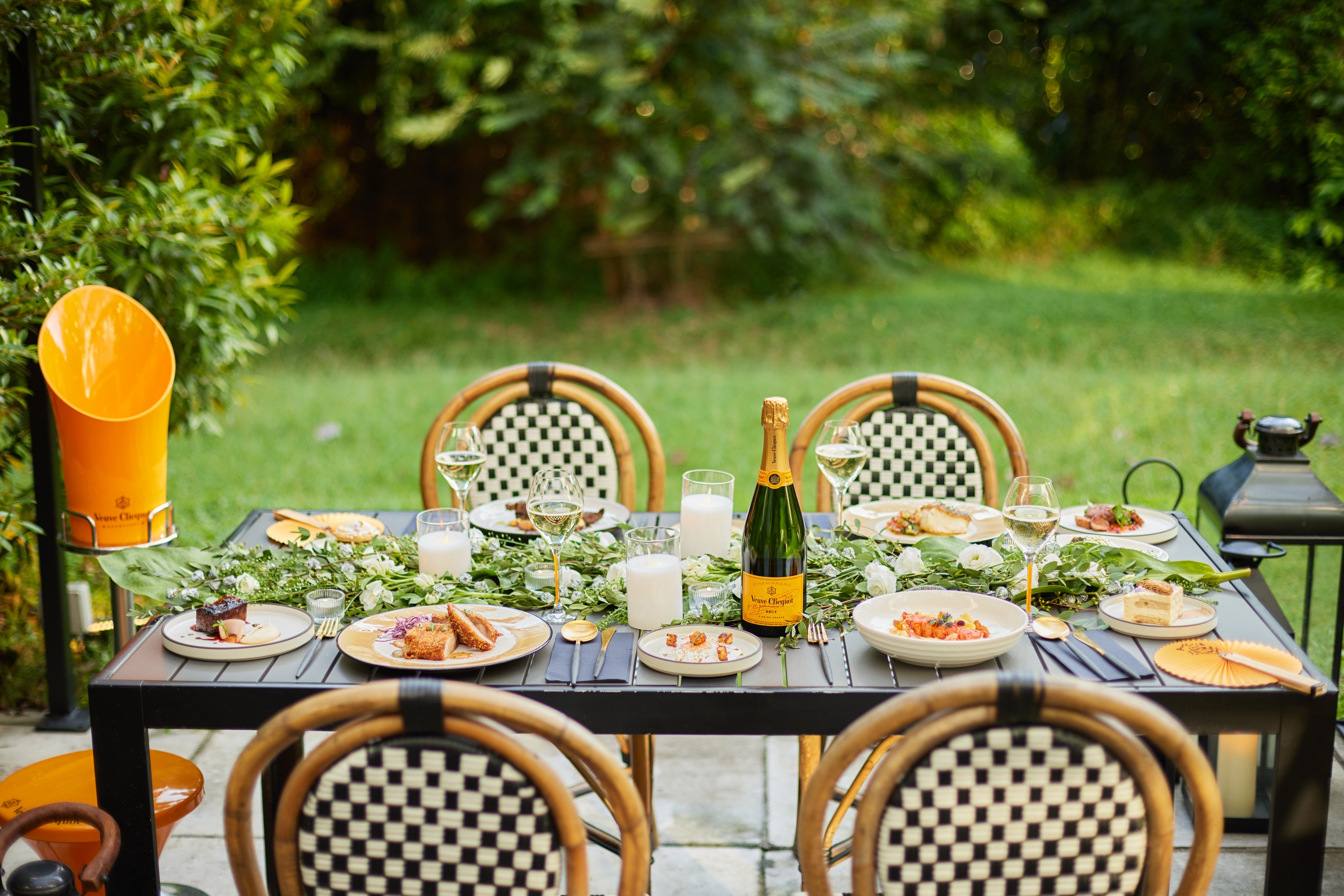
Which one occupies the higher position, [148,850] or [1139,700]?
[1139,700]

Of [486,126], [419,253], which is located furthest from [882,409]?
[419,253]

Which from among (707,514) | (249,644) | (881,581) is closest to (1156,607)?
(881,581)

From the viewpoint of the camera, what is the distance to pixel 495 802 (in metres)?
1.26

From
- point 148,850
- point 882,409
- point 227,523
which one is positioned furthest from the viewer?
point 227,523

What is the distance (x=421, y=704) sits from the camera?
1.19 metres

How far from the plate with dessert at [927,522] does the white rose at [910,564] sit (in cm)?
15

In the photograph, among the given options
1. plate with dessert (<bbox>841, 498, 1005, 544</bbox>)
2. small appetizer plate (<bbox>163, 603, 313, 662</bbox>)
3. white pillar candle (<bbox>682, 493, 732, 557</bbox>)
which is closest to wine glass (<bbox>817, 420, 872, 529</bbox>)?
plate with dessert (<bbox>841, 498, 1005, 544</bbox>)

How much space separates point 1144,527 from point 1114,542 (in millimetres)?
131

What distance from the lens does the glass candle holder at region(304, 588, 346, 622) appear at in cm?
180

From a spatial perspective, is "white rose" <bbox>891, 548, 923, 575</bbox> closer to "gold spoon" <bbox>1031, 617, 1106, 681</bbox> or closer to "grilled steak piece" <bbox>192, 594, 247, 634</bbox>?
"gold spoon" <bbox>1031, 617, 1106, 681</bbox>

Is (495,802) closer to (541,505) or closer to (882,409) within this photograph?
(541,505)

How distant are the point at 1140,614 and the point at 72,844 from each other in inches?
68.6

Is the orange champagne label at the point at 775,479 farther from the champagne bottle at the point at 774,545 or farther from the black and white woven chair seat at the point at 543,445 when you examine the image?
the black and white woven chair seat at the point at 543,445

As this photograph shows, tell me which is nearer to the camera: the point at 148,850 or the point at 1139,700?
the point at 1139,700
